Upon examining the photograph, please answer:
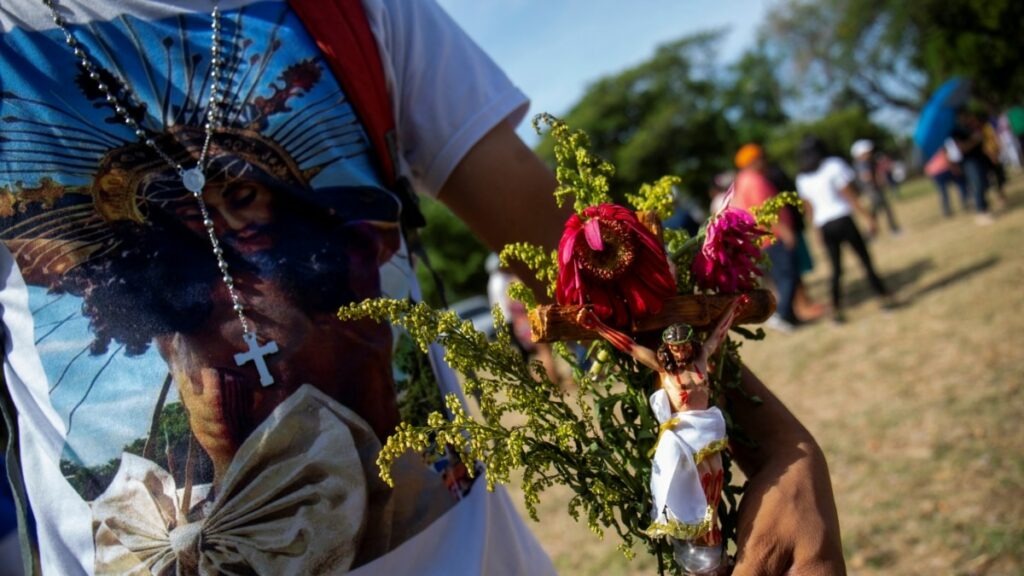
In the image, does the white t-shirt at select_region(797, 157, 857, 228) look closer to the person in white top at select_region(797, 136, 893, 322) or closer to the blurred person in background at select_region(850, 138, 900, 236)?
the person in white top at select_region(797, 136, 893, 322)

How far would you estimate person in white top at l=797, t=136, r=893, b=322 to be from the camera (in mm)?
7836

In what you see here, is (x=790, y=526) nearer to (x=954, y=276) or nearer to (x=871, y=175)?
(x=954, y=276)

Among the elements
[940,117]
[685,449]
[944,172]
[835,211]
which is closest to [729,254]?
[685,449]

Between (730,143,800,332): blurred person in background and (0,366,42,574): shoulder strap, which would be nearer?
(0,366,42,574): shoulder strap

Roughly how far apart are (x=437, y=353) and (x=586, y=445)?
353 mm

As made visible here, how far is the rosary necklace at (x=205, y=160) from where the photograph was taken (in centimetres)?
116

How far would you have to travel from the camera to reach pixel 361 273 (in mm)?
1255

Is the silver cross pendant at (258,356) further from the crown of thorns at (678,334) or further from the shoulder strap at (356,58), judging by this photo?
the crown of thorns at (678,334)

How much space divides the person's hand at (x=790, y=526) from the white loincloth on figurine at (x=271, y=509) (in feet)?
1.70

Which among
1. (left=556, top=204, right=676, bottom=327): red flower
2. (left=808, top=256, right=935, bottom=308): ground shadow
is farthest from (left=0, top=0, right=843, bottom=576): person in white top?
(left=808, top=256, right=935, bottom=308): ground shadow

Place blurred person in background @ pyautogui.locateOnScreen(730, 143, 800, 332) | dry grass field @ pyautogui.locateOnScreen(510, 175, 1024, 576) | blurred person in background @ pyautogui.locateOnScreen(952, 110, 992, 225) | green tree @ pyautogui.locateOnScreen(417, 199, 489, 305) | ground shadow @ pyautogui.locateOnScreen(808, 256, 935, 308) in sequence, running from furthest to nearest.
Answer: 1. green tree @ pyautogui.locateOnScreen(417, 199, 489, 305)
2. blurred person in background @ pyautogui.locateOnScreen(952, 110, 992, 225)
3. ground shadow @ pyautogui.locateOnScreen(808, 256, 935, 308)
4. blurred person in background @ pyautogui.locateOnScreen(730, 143, 800, 332)
5. dry grass field @ pyautogui.locateOnScreen(510, 175, 1024, 576)

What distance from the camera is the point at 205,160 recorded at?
3.98 ft

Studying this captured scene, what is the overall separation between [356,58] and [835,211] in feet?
24.9

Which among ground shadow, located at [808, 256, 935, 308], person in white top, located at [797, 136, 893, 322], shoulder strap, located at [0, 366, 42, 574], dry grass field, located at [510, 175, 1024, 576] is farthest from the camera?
ground shadow, located at [808, 256, 935, 308]
